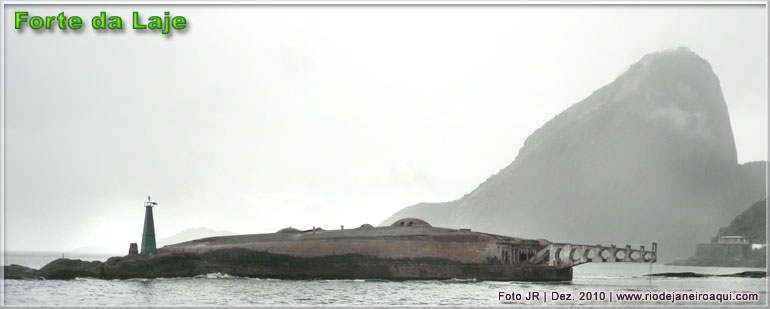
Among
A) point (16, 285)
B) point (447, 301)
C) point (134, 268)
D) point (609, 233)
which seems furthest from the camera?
point (609, 233)

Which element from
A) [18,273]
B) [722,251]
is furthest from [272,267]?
[722,251]

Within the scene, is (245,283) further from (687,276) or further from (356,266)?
(687,276)

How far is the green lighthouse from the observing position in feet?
165

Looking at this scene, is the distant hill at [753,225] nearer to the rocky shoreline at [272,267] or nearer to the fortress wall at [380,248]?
the rocky shoreline at [272,267]

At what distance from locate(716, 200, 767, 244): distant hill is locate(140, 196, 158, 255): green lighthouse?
119 metres

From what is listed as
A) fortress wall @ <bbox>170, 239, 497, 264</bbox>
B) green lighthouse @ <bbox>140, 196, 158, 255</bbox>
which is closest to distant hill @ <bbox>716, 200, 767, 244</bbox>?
fortress wall @ <bbox>170, 239, 497, 264</bbox>

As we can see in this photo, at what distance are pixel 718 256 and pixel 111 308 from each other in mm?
129192

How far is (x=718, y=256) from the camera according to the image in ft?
465

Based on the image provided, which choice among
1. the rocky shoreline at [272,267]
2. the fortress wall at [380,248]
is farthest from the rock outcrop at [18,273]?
the fortress wall at [380,248]

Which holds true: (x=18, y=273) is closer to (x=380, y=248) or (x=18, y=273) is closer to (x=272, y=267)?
(x=272, y=267)

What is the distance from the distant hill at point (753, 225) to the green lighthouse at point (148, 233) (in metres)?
119

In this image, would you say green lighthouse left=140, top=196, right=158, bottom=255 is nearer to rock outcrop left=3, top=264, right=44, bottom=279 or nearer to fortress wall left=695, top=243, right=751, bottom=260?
rock outcrop left=3, top=264, right=44, bottom=279

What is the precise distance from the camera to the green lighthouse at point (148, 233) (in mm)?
50312

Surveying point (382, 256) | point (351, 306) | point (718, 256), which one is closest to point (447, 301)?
point (351, 306)
